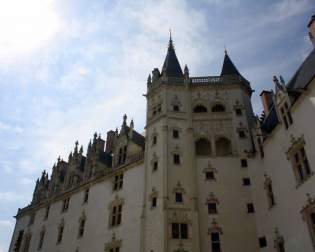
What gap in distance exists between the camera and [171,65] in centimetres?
3472

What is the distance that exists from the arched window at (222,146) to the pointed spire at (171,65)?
799 cm

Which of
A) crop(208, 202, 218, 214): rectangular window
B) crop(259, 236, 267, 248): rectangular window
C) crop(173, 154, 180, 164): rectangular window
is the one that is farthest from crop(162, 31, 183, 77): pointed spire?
crop(259, 236, 267, 248): rectangular window

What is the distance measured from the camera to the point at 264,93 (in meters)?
30.6

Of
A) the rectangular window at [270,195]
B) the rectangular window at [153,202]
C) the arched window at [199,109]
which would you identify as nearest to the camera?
the rectangular window at [270,195]

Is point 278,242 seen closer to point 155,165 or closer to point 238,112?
point 155,165

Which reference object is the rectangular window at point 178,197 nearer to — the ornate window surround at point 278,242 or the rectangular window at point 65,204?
the ornate window surround at point 278,242

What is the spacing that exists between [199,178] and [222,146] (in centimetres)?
404

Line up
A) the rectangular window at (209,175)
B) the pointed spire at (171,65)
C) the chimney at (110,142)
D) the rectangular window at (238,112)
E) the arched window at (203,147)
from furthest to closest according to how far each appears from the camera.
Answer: the chimney at (110,142) → the pointed spire at (171,65) → the rectangular window at (238,112) → the arched window at (203,147) → the rectangular window at (209,175)

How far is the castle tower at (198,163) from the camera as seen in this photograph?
23438mm

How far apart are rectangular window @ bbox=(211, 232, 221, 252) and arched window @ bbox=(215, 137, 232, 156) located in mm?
6865

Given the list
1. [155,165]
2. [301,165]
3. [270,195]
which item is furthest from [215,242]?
[301,165]

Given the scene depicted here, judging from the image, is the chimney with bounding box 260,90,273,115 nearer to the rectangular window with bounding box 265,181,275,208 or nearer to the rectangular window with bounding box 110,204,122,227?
the rectangular window with bounding box 265,181,275,208

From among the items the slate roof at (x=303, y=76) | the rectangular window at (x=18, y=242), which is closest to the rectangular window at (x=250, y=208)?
the slate roof at (x=303, y=76)

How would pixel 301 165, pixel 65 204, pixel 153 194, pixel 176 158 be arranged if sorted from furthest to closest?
pixel 65 204
pixel 176 158
pixel 153 194
pixel 301 165
